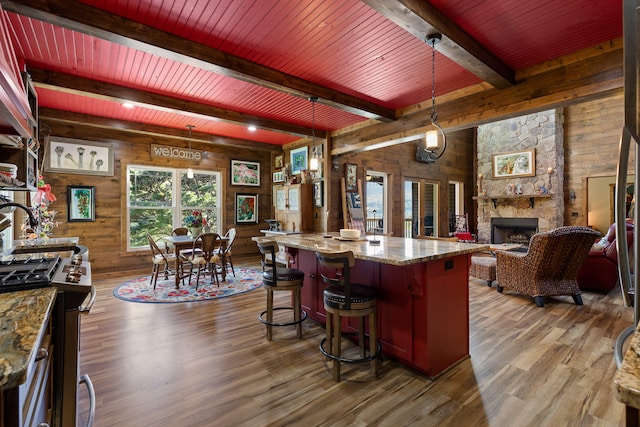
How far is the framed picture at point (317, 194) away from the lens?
6.17 meters

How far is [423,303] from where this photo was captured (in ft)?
7.40

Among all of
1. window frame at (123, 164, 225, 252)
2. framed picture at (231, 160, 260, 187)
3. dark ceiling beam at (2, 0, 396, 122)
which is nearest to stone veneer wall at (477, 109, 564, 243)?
framed picture at (231, 160, 260, 187)

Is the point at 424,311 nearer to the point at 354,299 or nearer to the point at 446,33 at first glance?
the point at 354,299

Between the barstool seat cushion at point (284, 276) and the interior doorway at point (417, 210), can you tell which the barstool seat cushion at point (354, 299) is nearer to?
the barstool seat cushion at point (284, 276)

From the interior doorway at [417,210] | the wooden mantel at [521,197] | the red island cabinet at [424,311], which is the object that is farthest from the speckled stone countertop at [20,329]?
the wooden mantel at [521,197]

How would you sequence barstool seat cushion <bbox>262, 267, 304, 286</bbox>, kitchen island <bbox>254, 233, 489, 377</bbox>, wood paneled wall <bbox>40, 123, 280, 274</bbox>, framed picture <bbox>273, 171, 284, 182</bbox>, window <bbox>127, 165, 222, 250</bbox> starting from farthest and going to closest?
framed picture <bbox>273, 171, 284, 182</bbox> < window <bbox>127, 165, 222, 250</bbox> < wood paneled wall <bbox>40, 123, 280, 274</bbox> < barstool seat cushion <bbox>262, 267, 304, 286</bbox> < kitchen island <bbox>254, 233, 489, 377</bbox>

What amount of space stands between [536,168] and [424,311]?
7.32m

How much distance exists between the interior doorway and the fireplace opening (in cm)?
151

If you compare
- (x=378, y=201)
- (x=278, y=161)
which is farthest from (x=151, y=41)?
(x=378, y=201)

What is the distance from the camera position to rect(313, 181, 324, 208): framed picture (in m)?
6.17

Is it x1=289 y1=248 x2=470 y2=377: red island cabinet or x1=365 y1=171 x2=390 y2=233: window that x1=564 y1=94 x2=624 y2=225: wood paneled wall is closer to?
x1=365 y1=171 x2=390 y2=233: window

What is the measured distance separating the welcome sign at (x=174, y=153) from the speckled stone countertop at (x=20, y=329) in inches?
220

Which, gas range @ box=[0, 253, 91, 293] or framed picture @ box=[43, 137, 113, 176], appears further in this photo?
framed picture @ box=[43, 137, 113, 176]

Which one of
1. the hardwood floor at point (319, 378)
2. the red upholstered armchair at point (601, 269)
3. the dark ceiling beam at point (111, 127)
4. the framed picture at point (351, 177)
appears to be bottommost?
the hardwood floor at point (319, 378)
